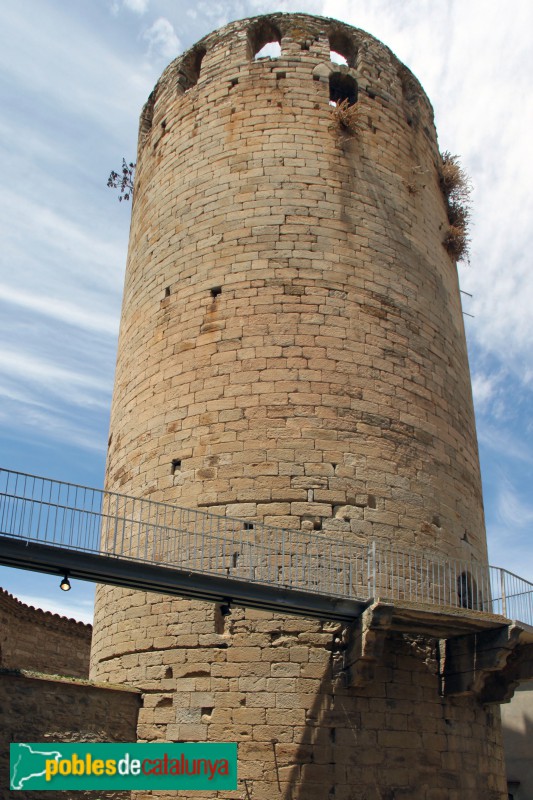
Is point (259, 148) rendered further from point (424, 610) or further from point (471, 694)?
point (471, 694)

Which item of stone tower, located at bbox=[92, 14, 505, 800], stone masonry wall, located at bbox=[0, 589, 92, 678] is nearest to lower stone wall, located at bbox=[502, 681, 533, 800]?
stone tower, located at bbox=[92, 14, 505, 800]

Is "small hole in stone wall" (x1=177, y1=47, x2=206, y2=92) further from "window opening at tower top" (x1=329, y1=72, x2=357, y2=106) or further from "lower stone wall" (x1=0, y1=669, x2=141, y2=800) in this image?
"lower stone wall" (x1=0, y1=669, x2=141, y2=800)

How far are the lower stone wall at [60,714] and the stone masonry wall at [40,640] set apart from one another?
17.2ft

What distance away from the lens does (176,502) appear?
8.76m

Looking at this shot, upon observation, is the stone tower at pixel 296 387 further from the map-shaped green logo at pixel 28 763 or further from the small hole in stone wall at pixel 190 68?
the map-shaped green logo at pixel 28 763

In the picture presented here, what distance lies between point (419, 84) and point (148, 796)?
34.5 feet

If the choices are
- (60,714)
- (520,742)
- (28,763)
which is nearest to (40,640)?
(60,714)

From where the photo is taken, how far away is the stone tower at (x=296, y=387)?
7.66 m

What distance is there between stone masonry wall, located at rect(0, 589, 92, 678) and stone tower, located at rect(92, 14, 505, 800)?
4.18 metres

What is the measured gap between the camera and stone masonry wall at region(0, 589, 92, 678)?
13.0 metres

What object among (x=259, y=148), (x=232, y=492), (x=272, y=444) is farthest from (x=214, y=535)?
(x=259, y=148)

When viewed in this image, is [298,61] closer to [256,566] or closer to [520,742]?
[256,566]

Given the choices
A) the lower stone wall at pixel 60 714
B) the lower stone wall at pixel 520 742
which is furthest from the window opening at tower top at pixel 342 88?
the lower stone wall at pixel 520 742

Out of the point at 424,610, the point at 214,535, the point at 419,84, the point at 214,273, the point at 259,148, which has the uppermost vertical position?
the point at 419,84
